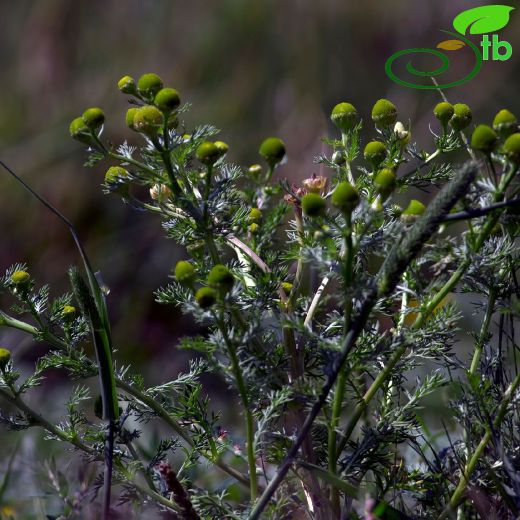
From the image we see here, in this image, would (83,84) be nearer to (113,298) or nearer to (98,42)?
(98,42)

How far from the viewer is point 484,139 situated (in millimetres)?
727

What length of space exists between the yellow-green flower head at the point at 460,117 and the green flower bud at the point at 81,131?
0.41 metres

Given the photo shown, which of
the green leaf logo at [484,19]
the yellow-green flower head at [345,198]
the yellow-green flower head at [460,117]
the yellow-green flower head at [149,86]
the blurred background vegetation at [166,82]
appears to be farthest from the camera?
the blurred background vegetation at [166,82]

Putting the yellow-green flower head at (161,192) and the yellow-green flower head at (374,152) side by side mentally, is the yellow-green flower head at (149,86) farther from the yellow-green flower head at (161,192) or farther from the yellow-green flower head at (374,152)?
the yellow-green flower head at (374,152)

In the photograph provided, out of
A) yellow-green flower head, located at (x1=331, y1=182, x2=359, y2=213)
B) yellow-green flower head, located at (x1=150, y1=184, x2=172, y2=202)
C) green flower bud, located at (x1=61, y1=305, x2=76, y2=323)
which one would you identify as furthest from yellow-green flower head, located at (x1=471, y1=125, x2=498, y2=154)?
green flower bud, located at (x1=61, y1=305, x2=76, y2=323)

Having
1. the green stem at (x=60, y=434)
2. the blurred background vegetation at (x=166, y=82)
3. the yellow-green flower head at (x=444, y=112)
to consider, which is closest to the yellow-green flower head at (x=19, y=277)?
the green stem at (x=60, y=434)

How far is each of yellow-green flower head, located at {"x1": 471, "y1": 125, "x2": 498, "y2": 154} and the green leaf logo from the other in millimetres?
777

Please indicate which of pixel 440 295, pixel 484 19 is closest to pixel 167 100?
pixel 440 295

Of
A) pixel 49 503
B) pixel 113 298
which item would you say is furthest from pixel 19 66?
pixel 49 503

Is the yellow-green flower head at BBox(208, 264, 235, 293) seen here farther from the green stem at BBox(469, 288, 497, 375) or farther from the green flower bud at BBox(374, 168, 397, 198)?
the green stem at BBox(469, 288, 497, 375)

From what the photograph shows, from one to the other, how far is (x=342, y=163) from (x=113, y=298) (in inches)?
84.8

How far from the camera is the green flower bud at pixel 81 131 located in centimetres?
80

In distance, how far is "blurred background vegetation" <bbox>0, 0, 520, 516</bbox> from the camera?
9.98 ft

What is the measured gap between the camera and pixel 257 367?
0.83 meters
